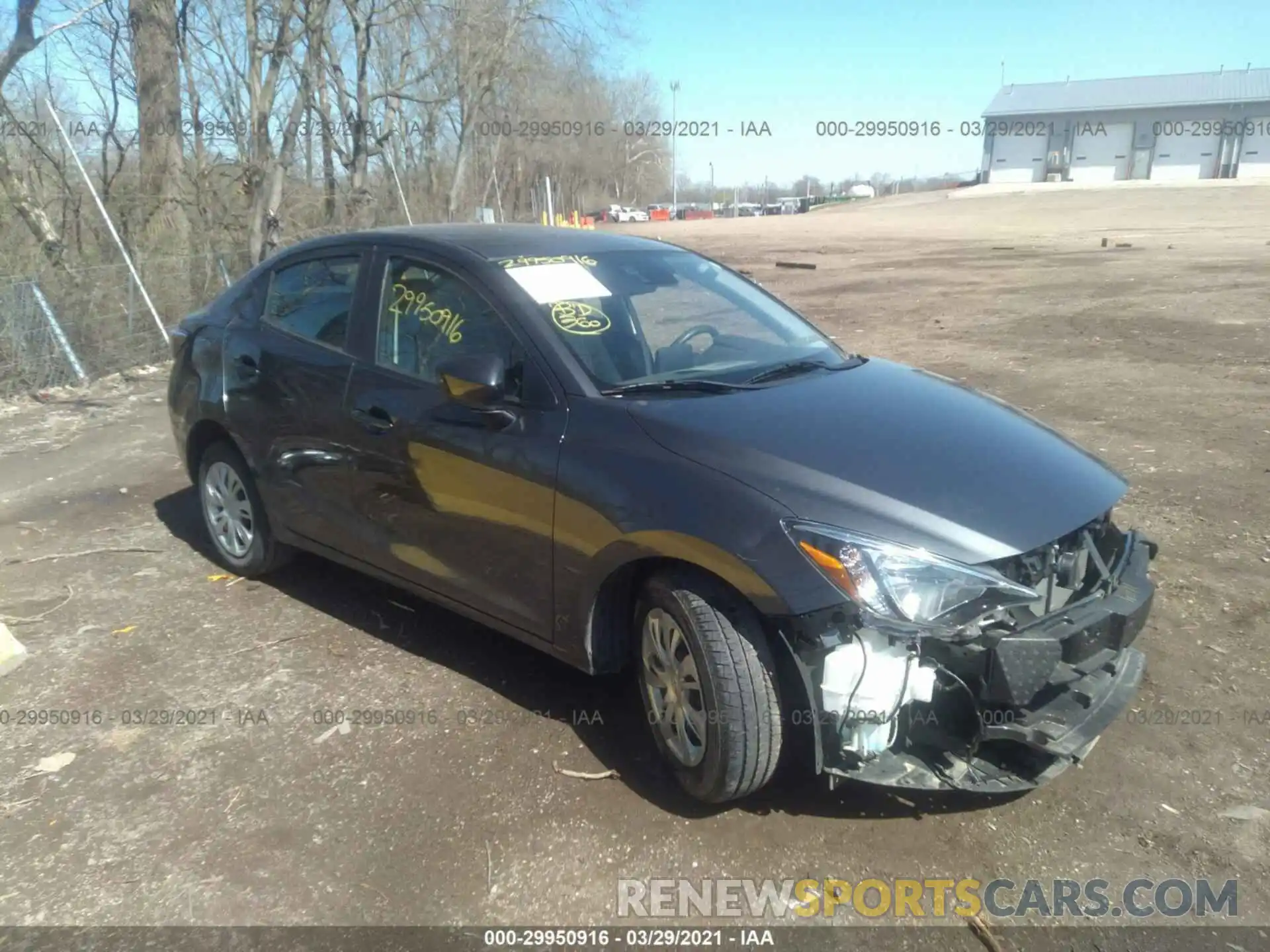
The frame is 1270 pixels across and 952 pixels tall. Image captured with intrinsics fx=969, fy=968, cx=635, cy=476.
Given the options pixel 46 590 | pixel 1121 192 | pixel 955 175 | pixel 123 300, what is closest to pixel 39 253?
pixel 123 300

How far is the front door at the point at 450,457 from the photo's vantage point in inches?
132

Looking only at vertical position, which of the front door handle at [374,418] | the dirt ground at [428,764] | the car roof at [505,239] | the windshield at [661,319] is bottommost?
the dirt ground at [428,764]

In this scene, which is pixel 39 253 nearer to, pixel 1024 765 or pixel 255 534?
pixel 255 534

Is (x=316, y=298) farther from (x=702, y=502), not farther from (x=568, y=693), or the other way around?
(x=702, y=502)

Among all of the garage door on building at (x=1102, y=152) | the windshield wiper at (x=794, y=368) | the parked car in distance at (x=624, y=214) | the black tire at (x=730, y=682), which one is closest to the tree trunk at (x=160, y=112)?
the windshield wiper at (x=794, y=368)

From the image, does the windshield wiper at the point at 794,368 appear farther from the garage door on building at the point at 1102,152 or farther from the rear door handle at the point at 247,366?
the garage door on building at the point at 1102,152

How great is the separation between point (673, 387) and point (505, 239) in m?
1.16

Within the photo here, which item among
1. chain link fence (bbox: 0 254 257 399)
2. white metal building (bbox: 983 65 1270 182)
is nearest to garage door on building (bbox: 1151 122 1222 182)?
white metal building (bbox: 983 65 1270 182)

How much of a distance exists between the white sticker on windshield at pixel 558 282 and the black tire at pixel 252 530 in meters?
1.91

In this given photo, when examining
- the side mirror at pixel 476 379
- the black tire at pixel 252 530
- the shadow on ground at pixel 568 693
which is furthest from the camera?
the black tire at pixel 252 530

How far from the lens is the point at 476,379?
3.30 m

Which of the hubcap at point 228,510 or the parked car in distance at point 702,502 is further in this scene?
the hubcap at point 228,510

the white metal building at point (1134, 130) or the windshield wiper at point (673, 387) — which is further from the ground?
the white metal building at point (1134, 130)

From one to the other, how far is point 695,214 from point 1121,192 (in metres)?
36.8
